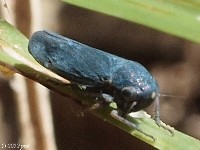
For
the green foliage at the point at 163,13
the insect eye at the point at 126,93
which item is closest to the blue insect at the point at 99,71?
the insect eye at the point at 126,93

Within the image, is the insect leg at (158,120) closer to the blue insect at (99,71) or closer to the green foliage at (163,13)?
the blue insect at (99,71)

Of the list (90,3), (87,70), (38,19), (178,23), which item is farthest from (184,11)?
(38,19)

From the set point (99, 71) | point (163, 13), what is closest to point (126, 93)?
point (99, 71)

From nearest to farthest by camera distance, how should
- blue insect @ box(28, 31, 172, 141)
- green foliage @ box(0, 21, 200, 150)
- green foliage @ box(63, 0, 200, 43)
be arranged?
1. green foliage @ box(63, 0, 200, 43)
2. green foliage @ box(0, 21, 200, 150)
3. blue insect @ box(28, 31, 172, 141)

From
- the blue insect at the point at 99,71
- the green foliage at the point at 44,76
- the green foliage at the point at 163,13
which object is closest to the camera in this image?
the green foliage at the point at 163,13

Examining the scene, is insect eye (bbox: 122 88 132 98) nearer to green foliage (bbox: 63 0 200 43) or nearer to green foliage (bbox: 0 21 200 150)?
green foliage (bbox: 0 21 200 150)

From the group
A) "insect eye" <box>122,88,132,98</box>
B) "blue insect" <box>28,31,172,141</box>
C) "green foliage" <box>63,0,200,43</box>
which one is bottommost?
"insect eye" <box>122,88,132,98</box>

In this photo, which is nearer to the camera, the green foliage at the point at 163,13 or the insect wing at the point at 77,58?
the green foliage at the point at 163,13

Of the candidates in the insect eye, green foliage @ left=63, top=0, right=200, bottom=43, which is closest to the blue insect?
the insect eye

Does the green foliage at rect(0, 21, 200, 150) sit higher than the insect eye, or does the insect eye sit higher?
the green foliage at rect(0, 21, 200, 150)

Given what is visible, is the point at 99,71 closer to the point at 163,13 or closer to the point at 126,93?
the point at 126,93
